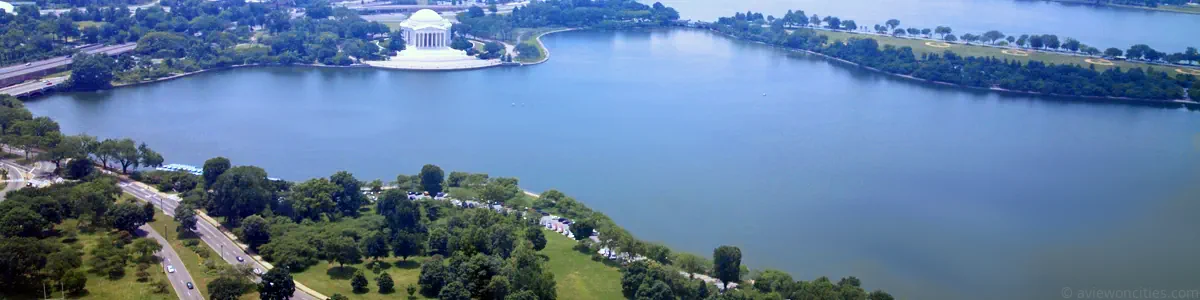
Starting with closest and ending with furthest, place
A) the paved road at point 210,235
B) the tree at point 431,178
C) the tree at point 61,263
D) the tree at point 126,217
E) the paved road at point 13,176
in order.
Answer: the tree at point 61,263 < the paved road at point 210,235 < the tree at point 126,217 < the paved road at point 13,176 < the tree at point 431,178

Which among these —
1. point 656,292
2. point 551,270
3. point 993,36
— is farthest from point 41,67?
point 993,36

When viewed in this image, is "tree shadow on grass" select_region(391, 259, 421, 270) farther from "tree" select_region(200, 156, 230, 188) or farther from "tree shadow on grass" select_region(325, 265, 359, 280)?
"tree" select_region(200, 156, 230, 188)

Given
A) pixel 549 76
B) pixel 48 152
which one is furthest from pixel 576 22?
Answer: pixel 48 152

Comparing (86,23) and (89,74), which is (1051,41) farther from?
(86,23)

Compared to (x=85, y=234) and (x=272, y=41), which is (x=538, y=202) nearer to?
(x=85, y=234)

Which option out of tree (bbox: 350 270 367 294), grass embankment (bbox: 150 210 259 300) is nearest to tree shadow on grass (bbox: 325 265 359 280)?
tree (bbox: 350 270 367 294)

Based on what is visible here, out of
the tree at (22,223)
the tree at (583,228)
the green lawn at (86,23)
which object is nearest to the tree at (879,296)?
the tree at (583,228)

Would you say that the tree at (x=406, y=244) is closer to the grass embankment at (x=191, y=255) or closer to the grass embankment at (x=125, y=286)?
the grass embankment at (x=191, y=255)
